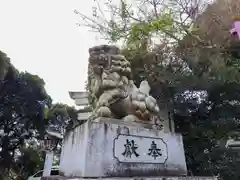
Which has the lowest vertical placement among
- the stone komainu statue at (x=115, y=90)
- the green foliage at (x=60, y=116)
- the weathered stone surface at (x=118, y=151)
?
the weathered stone surface at (x=118, y=151)

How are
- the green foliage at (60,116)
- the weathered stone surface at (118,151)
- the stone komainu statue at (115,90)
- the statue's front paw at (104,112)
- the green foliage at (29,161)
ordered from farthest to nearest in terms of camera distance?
the green foliage at (60,116) < the green foliage at (29,161) < the stone komainu statue at (115,90) < the statue's front paw at (104,112) < the weathered stone surface at (118,151)

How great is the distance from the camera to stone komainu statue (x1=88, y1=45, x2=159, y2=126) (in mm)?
2695

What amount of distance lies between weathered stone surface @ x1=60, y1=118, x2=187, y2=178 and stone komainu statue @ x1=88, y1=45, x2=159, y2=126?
0.21 metres

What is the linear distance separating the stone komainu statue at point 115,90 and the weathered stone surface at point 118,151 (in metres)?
0.21

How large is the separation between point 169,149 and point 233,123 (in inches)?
133

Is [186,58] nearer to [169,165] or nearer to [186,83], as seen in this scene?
[186,83]

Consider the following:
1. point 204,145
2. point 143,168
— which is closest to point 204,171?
point 204,145

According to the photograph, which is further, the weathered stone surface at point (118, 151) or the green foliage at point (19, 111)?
the green foliage at point (19, 111)

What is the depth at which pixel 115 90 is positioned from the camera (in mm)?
2699

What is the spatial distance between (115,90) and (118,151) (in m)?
0.72

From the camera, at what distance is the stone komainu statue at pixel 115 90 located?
2.70 metres

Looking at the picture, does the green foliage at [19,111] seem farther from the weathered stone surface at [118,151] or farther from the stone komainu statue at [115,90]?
the weathered stone surface at [118,151]

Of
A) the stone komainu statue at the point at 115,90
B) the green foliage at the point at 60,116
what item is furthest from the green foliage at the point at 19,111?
the stone komainu statue at the point at 115,90

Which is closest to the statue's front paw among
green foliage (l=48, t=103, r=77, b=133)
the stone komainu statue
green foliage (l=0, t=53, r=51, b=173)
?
the stone komainu statue
